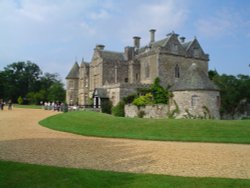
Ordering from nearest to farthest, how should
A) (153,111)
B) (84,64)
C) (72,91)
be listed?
(153,111)
(84,64)
(72,91)

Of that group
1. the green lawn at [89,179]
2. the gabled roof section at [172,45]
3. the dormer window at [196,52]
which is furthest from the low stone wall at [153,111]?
the green lawn at [89,179]

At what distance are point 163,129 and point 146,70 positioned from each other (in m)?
26.0

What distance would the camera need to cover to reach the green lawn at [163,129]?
653 inches

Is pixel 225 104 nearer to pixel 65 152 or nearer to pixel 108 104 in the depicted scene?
pixel 108 104

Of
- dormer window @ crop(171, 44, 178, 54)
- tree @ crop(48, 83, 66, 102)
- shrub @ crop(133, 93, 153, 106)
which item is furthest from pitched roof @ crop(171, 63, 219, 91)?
tree @ crop(48, 83, 66, 102)

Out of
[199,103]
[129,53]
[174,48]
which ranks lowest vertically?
[199,103]

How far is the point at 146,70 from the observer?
144 ft

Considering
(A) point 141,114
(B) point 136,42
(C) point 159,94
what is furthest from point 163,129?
(B) point 136,42

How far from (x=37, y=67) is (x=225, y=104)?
219 feet

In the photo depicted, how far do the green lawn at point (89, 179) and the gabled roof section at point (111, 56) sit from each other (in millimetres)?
37998

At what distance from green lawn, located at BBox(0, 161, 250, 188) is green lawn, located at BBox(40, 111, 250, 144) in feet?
28.9

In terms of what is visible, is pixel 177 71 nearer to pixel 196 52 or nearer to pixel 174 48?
pixel 174 48

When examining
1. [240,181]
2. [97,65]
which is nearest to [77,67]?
[97,65]

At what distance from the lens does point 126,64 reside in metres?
46.1
